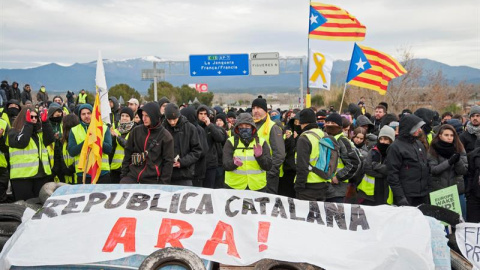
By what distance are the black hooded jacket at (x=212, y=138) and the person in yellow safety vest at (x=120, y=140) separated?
1.47 m

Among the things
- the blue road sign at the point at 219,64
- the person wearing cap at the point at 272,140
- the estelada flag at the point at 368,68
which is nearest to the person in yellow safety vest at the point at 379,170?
the person wearing cap at the point at 272,140

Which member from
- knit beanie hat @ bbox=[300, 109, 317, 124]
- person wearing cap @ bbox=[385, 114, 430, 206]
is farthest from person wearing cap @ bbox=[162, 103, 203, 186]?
person wearing cap @ bbox=[385, 114, 430, 206]

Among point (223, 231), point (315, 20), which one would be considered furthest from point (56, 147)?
point (315, 20)

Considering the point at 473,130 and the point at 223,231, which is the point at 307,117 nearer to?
the point at 223,231

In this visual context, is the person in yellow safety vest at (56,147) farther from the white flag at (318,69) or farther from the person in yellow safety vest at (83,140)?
the white flag at (318,69)

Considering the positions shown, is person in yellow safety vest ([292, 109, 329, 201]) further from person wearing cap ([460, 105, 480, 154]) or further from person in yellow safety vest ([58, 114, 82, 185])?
person in yellow safety vest ([58, 114, 82, 185])

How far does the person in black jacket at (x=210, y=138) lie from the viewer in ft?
29.1

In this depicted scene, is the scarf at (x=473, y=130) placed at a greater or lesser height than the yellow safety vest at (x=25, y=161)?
greater

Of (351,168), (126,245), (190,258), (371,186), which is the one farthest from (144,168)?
(371,186)

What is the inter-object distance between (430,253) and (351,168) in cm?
282

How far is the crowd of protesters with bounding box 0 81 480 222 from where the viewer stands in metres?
6.53

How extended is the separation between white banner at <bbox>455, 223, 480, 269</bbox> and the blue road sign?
111 ft

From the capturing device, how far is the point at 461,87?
4578cm

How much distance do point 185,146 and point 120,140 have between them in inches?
47.0
